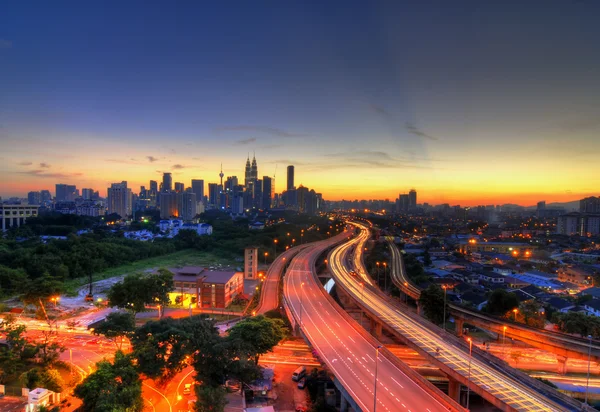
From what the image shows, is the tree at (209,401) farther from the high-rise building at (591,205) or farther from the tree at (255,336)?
the high-rise building at (591,205)

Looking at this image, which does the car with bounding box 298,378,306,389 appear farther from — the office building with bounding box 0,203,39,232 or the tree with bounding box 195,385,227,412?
the office building with bounding box 0,203,39,232

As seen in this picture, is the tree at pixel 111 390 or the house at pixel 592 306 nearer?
the tree at pixel 111 390

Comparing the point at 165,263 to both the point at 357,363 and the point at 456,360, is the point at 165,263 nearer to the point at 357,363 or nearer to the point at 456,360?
the point at 357,363

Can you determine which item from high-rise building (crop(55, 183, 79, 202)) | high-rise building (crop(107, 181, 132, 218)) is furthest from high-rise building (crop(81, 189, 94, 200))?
high-rise building (crop(107, 181, 132, 218))

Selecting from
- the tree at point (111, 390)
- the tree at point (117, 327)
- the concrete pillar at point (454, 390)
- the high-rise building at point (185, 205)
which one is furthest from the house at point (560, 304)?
the high-rise building at point (185, 205)

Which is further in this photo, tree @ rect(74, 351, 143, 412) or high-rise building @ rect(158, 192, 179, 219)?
high-rise building @ rect(158, 192, 179, 219)

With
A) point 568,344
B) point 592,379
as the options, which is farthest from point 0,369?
point 592,379

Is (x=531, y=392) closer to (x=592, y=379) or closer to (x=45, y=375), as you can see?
(x=592, y=379)
